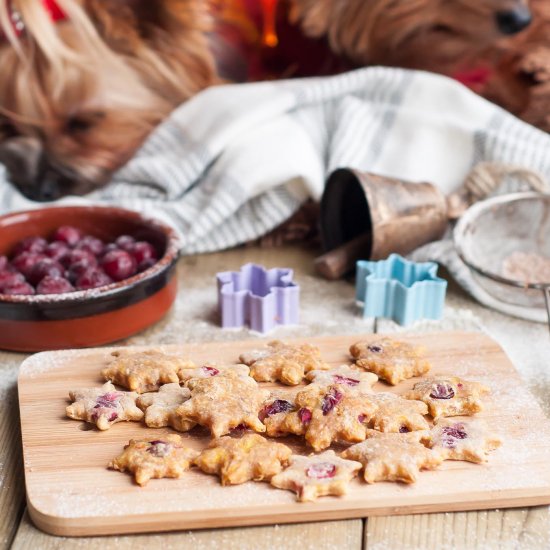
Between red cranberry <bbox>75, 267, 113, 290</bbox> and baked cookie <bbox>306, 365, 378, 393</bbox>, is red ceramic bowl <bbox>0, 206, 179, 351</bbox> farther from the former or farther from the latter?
baked cookie <bbox>306, 365, 378, 393</bbox>

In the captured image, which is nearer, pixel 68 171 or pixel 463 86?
pixel 463 86

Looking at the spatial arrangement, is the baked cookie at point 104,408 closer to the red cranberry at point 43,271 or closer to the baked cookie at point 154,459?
the baked cookie at point 154,459

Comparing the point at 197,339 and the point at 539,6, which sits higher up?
the point at 539,6

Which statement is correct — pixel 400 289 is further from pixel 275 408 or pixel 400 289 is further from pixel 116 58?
pixel 116 58

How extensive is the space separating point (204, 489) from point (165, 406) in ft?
0.51

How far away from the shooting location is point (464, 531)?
0.91m

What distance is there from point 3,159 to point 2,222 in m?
0.46

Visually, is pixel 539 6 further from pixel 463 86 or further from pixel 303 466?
pixel 303 466

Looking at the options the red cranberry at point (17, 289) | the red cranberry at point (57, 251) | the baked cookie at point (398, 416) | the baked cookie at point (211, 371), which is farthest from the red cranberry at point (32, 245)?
the baked cookie at point (398, 416)

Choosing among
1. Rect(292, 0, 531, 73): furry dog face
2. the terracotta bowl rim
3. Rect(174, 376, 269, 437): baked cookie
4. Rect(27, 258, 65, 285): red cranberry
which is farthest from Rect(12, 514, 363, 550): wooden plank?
Rect(292, 0, 531, 73): furry dog face

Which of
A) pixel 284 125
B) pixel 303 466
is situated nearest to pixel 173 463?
pixel 303 466

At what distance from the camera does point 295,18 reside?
6.02 ft

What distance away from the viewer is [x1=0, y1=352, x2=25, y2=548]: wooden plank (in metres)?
0.94

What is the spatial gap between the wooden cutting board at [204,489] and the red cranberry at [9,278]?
256mm
